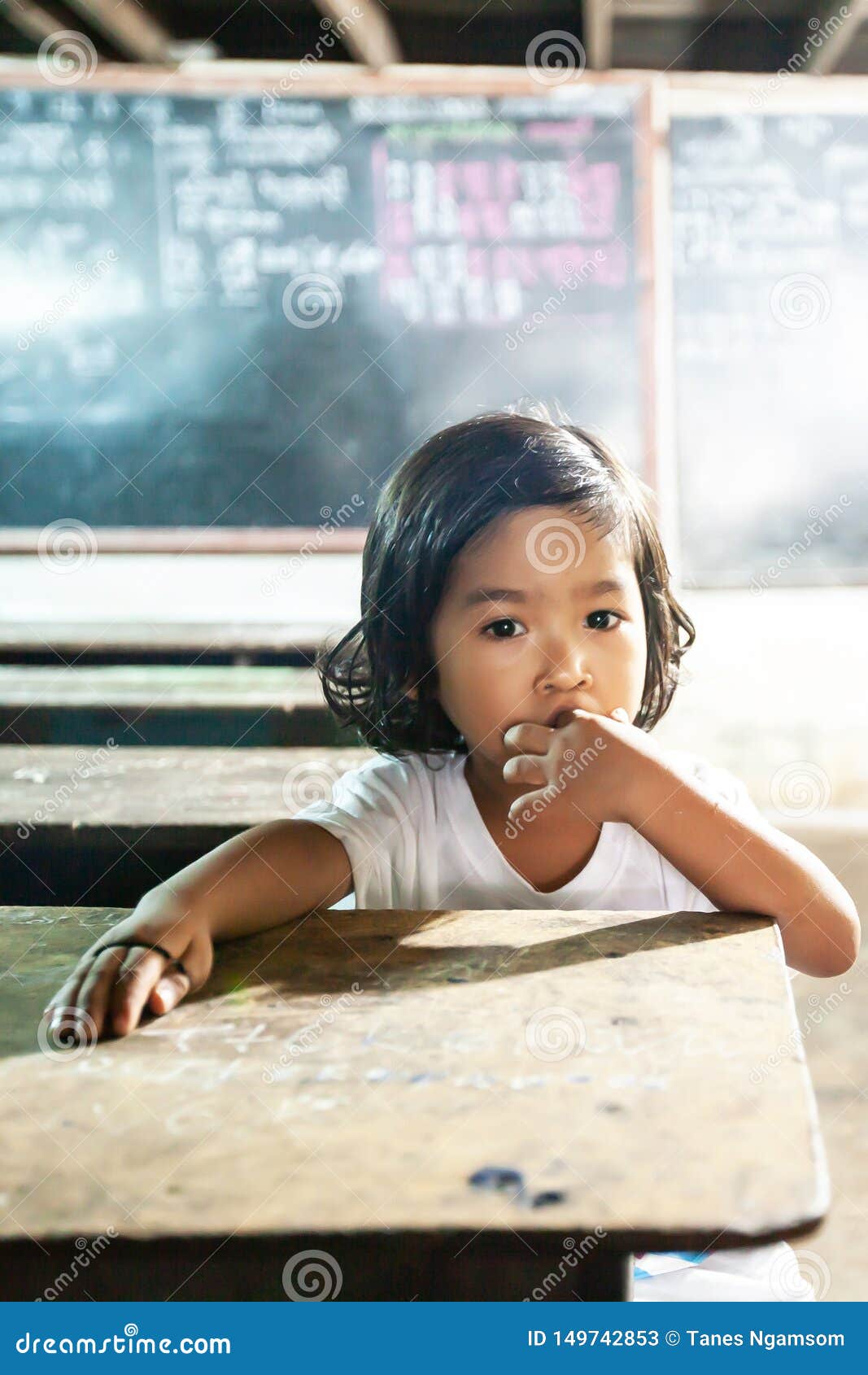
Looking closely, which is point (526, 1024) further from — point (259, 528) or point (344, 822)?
point (259, 528)

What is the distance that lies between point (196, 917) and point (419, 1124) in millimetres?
352

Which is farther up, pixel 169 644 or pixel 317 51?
pixel 317 51

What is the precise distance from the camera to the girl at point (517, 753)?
1175 millimetres

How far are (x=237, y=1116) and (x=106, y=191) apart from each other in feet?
15.0

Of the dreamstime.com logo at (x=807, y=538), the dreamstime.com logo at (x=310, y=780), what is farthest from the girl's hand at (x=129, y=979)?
the dreamstime.com logo at (x=807, y=538)

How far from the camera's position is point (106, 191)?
181 inches

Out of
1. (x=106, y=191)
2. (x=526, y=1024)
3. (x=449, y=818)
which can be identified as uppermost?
(x=106, y=191)
